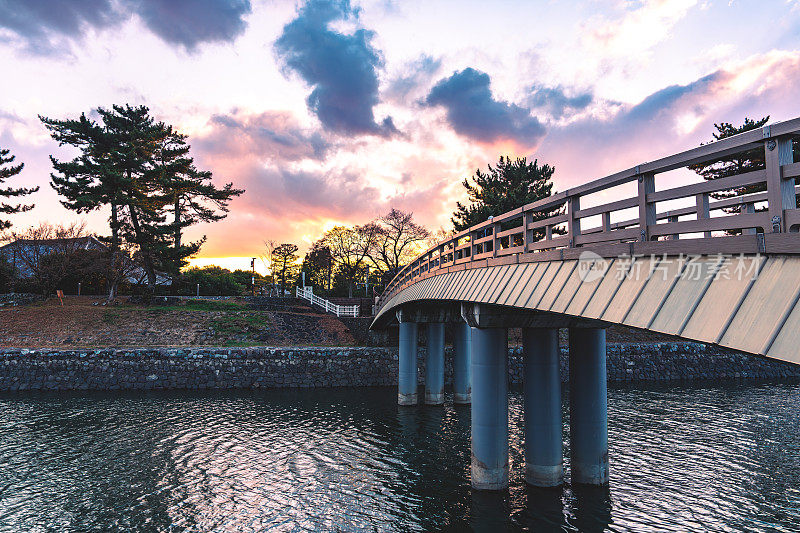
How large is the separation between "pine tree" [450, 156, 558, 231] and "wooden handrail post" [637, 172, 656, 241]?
29471 mm

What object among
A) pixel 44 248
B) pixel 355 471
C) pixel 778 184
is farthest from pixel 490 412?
pixel 44 248

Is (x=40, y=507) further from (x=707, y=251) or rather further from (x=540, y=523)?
(x=707, y=251)

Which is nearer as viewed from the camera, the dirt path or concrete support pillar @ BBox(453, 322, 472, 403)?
concrete support pillar @ BBox(453, 322, 472, 403)

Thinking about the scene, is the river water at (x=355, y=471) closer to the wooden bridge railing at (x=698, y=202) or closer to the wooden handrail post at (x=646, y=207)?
the wooden bridge railing at (x=698, y=202)

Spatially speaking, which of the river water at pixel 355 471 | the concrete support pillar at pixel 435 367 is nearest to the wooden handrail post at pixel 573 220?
the river water at pixel 355 471

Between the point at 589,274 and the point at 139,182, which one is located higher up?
the point at 139,182

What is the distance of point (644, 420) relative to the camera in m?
21.7

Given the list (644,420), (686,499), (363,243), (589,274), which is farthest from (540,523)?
(363,243)

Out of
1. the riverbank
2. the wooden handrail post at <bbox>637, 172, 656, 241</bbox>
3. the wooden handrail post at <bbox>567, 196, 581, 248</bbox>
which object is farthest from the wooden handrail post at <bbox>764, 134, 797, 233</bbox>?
the riverbank

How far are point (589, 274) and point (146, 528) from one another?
12.4 meters

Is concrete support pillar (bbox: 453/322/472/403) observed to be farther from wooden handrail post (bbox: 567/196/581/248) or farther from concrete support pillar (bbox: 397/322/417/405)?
wooden handrail post (bbox: 567/196/581/248)

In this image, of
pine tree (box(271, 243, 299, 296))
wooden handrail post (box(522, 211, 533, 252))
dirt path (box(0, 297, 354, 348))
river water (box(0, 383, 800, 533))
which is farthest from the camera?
pine tree (box(271, 243, 299, 296))

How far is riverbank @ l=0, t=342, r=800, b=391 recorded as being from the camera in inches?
1169

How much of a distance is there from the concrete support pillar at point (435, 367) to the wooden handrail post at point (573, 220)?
18.3 metres
